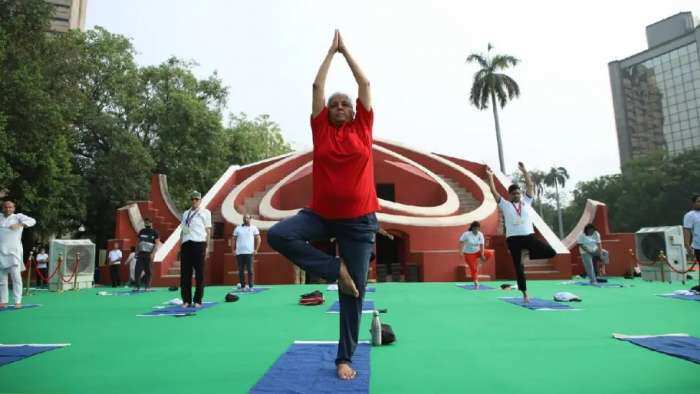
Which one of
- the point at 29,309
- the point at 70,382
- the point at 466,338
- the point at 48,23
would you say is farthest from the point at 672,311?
the point at 48,23

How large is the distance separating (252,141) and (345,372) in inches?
1257

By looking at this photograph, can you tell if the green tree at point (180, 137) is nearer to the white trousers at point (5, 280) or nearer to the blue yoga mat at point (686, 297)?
the white trousers at point (5, 280)

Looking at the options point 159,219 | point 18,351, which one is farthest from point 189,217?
point 159,219

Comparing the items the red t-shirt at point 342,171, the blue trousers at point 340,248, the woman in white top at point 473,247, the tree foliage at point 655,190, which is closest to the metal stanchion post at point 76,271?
the woman in white top at point 473,247

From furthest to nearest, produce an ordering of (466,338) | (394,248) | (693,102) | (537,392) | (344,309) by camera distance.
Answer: (693,102) < (394,248) < (466,338) < (344,309) < (537,392)

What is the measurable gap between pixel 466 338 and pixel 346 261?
1911mm

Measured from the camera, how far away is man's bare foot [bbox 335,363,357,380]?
2.91 metres

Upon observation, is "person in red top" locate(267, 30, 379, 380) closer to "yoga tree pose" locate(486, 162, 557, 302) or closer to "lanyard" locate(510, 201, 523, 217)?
"yoga tree pose" locate(486, 162, 557, 302)

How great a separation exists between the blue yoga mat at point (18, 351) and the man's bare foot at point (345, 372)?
8.15 ft

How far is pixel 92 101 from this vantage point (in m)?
26.0

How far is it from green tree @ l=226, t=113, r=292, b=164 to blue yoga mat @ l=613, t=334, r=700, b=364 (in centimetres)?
2831

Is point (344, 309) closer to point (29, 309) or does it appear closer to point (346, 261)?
point (346, 261)

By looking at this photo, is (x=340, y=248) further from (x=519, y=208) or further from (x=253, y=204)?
(x=253, y=204)

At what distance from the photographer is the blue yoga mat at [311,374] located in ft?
8.82
